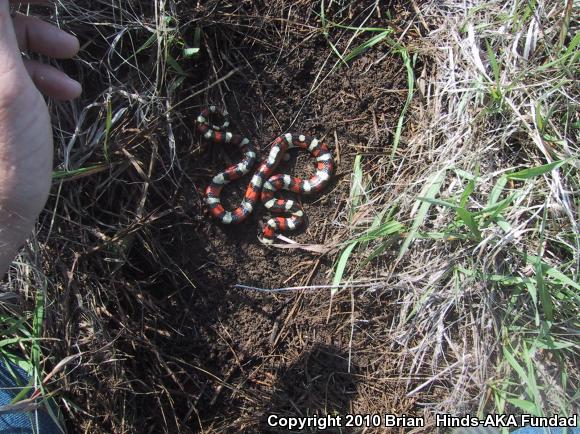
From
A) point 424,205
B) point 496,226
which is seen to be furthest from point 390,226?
point 496,226

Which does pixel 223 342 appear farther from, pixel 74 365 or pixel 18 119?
pixel 18 119

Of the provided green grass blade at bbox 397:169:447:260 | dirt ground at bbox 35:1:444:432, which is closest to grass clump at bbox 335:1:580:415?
green grass blade at bbox 397:169:447:260

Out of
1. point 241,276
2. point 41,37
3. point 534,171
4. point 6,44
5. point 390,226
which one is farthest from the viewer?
point 241,276

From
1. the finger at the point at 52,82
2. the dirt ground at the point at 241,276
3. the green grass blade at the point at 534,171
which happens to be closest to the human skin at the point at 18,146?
the finger at the point at 52,82

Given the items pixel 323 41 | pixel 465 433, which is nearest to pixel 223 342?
pixel 465 433

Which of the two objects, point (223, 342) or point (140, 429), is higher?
point (223, 342)

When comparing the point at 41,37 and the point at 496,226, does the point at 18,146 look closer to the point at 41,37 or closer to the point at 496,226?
the point at 41,37
